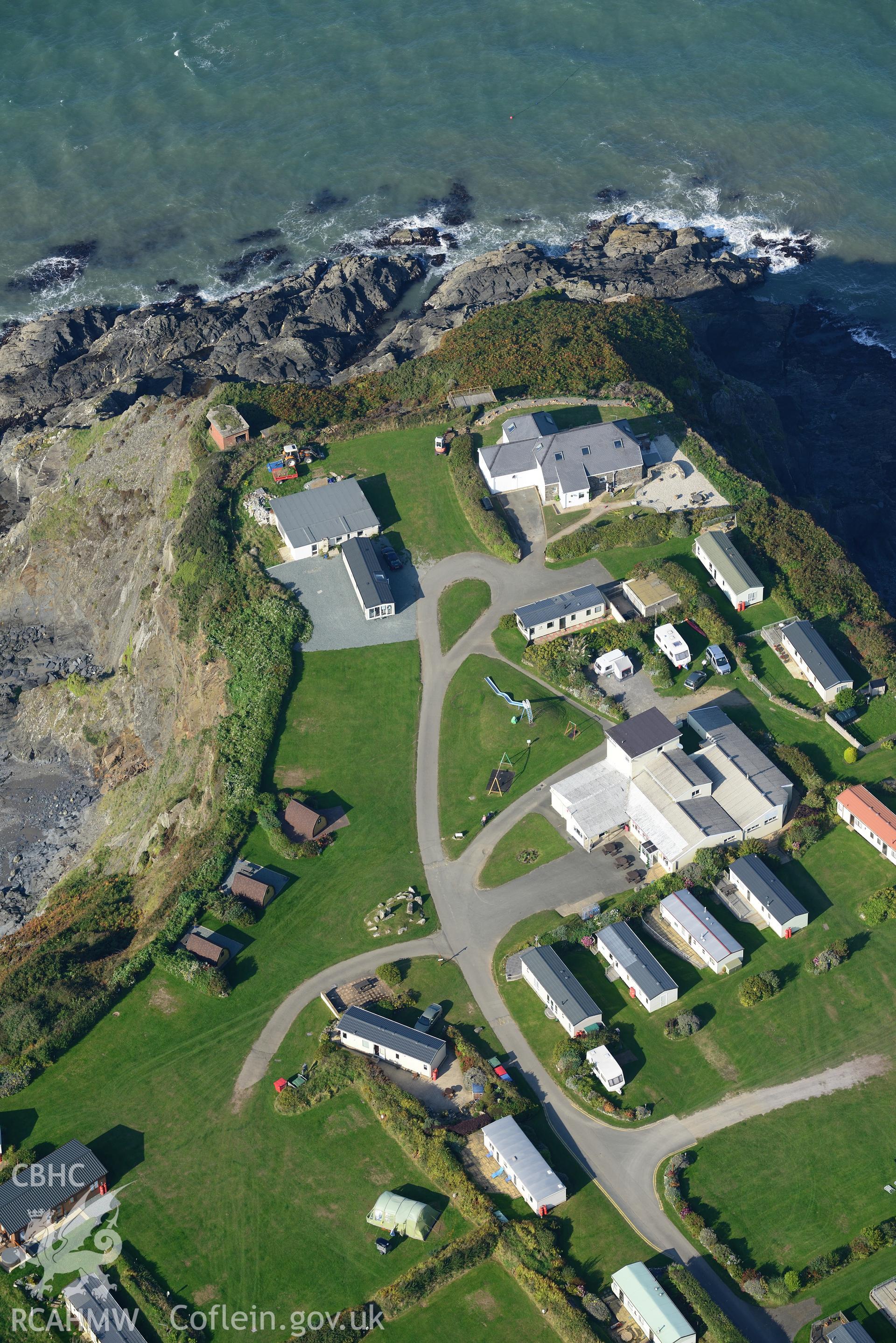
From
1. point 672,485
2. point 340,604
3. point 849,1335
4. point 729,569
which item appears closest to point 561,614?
point 729,569

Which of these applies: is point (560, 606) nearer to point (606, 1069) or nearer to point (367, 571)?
point (367, 571)

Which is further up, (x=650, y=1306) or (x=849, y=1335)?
(x=650, y=1306)

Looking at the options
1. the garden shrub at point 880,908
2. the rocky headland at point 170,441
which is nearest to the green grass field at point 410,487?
the rocky headland at point 170,441

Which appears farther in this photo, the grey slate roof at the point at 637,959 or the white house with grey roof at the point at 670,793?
the white house with grey roof at the point at 670,793

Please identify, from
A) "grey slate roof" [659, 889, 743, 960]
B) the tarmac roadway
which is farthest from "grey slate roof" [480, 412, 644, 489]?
"grey slate roof" [659, 889, 743, 960]

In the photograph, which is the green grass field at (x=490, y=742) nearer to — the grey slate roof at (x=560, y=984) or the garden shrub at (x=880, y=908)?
the grey slate roof at (x=560, y=984)

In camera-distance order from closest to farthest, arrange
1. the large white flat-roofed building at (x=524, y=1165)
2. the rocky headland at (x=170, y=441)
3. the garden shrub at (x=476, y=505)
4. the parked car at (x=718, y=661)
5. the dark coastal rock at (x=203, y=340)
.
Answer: the large white flat-roofed building at (x=524, y=1165) → the parked car at (x=718, y=661) → the rocky headland at (x=170, y=441) → the garden shrub at (x=476, y=505) → the dark coastal rock at (x=203, y=340)

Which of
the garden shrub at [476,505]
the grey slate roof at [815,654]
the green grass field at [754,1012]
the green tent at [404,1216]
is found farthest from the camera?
the garden shrub at [476,505]
